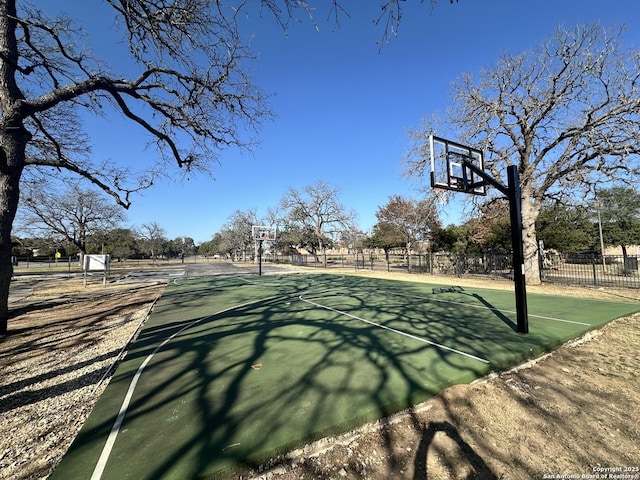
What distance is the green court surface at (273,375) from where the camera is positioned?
246 centimetres

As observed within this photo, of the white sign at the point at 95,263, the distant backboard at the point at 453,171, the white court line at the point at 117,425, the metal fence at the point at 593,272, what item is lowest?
the white court line at the point at 117,425

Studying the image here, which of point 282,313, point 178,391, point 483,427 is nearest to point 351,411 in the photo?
point 483,427

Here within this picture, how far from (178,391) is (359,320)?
4410mm

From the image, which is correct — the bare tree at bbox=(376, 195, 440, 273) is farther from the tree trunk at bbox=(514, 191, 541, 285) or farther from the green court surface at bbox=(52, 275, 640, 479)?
the green court surface at bbox=(52, 275, 640, 479)

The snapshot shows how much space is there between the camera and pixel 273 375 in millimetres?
3969

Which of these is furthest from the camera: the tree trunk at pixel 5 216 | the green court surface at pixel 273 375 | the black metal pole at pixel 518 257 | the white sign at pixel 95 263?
the white sign at pixel 95 263

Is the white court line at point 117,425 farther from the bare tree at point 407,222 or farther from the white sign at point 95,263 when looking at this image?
the bare tree at point 407,222

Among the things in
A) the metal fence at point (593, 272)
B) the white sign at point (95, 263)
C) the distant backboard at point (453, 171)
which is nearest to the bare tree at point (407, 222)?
the metal fence at point (593, 272)

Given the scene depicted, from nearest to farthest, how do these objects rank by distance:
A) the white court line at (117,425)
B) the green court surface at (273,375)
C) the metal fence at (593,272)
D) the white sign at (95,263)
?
the white court line at (117,425)
the green court surface at (273,375)
the metal fence at (593,272)
the white sign at (95,263)

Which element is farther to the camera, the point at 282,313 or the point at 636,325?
the point at 282,313

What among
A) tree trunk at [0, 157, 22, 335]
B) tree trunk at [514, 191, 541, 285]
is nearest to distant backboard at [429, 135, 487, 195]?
tree trunk at [514, 191, 541, 285]

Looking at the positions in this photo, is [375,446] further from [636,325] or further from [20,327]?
[20,327]

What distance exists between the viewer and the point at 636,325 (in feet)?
19.9

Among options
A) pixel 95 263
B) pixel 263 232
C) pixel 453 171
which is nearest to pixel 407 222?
pixel 263 232
